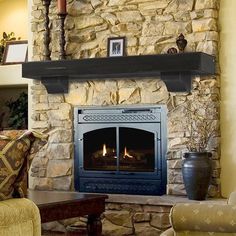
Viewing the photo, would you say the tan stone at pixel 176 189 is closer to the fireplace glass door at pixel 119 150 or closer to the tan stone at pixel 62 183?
the fireplace glass door at pixel 119 150

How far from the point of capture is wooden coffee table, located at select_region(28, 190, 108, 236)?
351 centimetres

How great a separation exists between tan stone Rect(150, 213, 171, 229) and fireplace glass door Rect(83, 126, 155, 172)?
0.47 metres

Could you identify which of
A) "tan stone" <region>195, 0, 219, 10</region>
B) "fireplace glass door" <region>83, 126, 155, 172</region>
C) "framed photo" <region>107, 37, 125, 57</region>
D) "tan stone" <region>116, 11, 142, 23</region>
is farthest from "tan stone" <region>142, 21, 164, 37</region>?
A: "fireplace glass door" <region>83, 126, 155, 172</region>

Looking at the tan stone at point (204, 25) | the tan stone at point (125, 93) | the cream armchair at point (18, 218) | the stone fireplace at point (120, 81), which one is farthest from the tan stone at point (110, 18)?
the cream armchair at point (18, 218)

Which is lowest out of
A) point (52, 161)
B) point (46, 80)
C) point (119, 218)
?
point (119, 218)

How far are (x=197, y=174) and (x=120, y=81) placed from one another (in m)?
1.23

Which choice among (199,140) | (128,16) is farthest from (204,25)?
(199,140)

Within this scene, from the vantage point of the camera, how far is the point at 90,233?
154 inches

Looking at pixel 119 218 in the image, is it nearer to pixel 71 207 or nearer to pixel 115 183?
pixel 115 183

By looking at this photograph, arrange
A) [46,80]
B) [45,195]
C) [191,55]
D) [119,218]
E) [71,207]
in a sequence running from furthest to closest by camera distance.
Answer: [46,80] < [119,218] < [191,55] < [45,195] < [71,207]

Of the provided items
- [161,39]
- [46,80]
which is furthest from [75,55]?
[161,39]

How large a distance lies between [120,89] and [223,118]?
1.03 m

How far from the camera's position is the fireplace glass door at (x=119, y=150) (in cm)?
553

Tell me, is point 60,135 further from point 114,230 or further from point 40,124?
point 114,230
